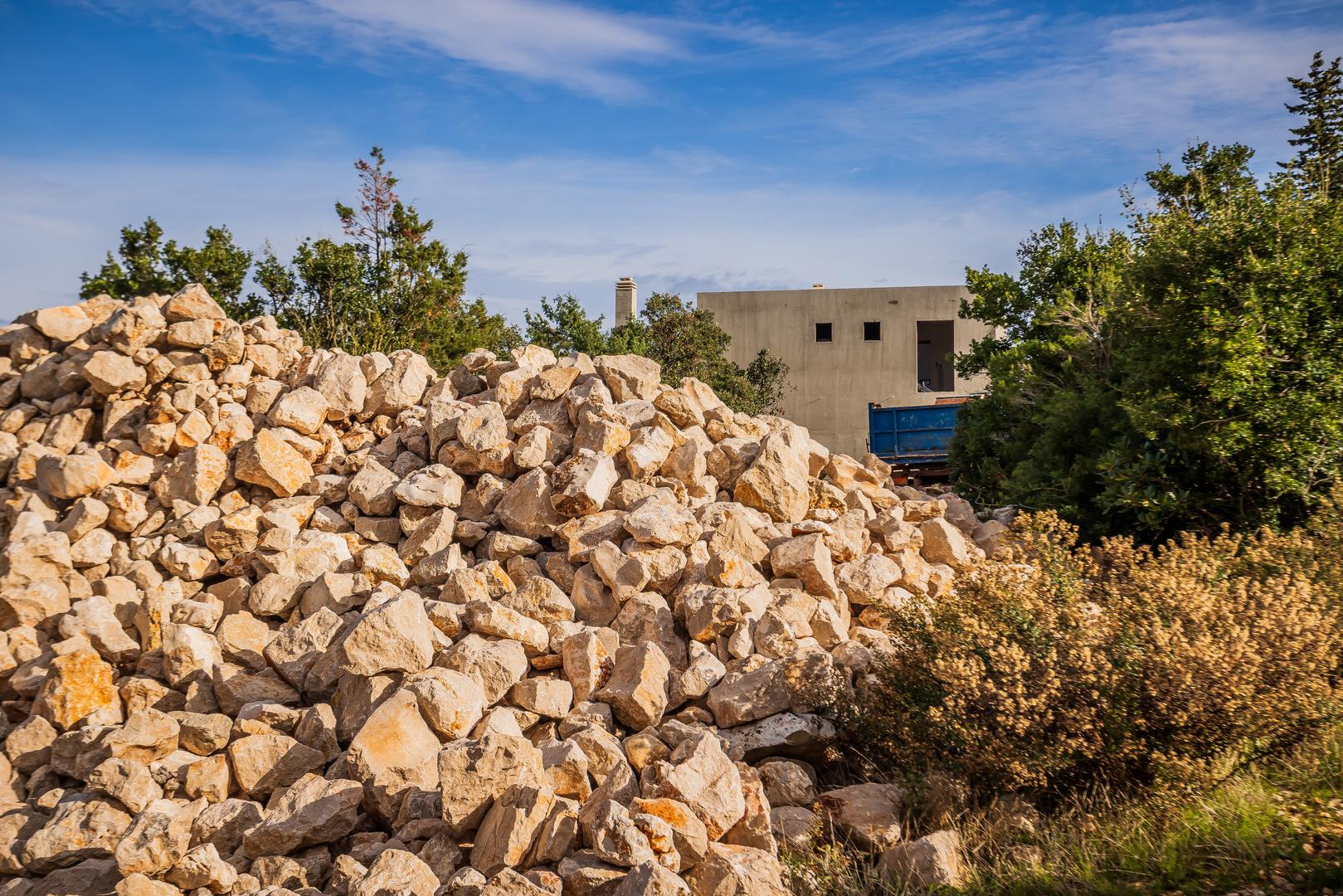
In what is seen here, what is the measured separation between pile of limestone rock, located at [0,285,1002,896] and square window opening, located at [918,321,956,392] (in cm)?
2170

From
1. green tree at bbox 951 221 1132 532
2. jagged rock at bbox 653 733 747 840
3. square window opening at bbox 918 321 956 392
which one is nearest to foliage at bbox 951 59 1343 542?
green tree at bbox 951 221 1132 532

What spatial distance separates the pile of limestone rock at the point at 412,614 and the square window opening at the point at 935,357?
854 inches

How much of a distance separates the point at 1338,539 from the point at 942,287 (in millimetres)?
23345

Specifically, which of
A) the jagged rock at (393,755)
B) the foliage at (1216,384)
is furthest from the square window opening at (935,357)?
the jagged rock at (393,755)

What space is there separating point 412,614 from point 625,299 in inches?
899

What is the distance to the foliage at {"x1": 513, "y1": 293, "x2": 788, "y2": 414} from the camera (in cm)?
2227

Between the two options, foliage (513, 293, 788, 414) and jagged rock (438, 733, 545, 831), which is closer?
jagged rock (438, 733, 545, 831)

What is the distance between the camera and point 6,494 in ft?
27.6

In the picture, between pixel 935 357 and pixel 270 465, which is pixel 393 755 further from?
pixel 935 357

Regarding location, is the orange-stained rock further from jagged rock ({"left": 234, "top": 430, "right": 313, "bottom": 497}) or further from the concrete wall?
the concrete wall

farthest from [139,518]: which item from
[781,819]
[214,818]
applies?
[781,819]

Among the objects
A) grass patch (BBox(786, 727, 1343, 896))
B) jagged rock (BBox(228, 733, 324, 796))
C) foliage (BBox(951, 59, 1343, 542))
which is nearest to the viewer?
grass patch (BBox(786, 727, 1343, 896))

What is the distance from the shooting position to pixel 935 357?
31.4 meters

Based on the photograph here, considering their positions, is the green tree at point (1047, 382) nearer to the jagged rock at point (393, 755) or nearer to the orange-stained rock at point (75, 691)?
the jagged rock at point (393, 755)
